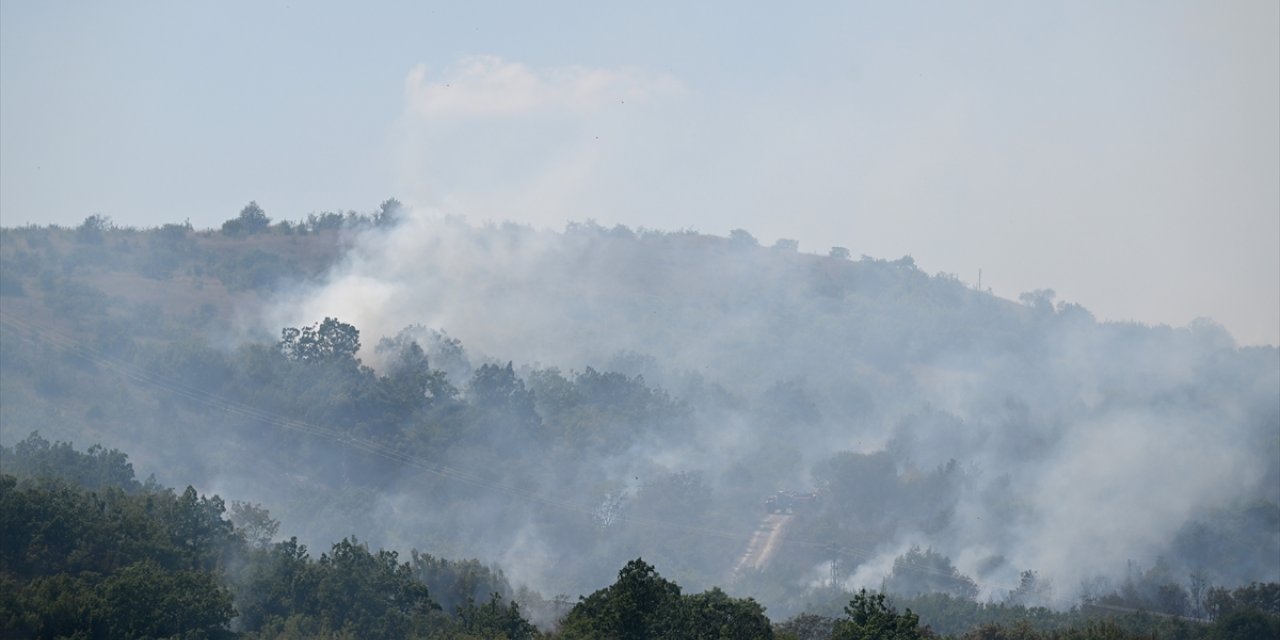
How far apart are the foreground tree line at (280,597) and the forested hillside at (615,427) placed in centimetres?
70

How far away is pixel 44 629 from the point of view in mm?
55156

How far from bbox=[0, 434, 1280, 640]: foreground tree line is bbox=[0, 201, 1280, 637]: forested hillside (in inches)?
27.4

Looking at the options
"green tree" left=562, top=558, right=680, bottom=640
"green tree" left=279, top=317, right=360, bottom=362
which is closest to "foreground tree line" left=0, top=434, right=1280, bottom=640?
"green tree" left=562, top=558, right=680, bottom=640

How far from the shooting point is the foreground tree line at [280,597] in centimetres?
5562

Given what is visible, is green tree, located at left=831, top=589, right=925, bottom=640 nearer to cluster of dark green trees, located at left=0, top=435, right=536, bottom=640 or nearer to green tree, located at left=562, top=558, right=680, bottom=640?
green tree, located at left=562, top=558, right=680, bottom=640

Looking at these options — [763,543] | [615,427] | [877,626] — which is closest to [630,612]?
[877,626]

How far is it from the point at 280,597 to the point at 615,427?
61.5m

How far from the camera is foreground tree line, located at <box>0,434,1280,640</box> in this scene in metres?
55.6

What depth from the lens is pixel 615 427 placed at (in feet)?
420

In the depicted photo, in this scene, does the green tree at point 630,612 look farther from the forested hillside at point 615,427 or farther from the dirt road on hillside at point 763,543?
the dirt road on hillside at point 763,543

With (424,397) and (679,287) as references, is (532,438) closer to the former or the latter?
(424,397)

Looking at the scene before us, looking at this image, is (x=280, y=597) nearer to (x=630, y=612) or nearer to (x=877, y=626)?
(x=630, y=612)

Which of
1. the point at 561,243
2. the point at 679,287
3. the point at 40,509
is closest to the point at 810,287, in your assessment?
the point at 679,287

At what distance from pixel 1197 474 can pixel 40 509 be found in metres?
95.3
